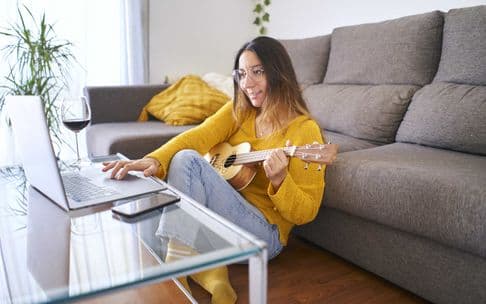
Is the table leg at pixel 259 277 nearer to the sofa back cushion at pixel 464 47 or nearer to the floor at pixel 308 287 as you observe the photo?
the floor at pixel 308 287

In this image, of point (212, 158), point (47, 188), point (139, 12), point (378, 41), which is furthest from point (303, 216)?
point (139, 12)

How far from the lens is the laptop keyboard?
38.7 inches

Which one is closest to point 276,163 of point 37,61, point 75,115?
point 75,115

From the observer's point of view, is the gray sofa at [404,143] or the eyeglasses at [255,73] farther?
the eyeglasses at [255,73]

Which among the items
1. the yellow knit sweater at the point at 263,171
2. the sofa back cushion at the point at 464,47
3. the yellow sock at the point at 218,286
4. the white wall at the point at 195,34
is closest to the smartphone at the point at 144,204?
the yellow knit sweater at the point at 263,171

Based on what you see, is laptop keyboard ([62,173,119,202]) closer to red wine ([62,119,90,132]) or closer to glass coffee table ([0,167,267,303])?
glass coffee table ([0,167,267,303])

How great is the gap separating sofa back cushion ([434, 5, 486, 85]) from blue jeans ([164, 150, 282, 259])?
1000 millimetres

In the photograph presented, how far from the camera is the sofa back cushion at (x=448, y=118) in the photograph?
4.82 ft

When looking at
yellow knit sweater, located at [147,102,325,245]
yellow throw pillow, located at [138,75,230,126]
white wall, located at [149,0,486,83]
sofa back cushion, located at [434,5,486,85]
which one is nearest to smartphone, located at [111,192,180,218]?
yellow knit sweater, located at [147,102,325,245]

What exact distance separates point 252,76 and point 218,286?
67 centimetres

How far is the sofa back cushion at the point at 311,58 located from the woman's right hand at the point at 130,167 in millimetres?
1377

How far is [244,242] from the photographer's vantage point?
727 mm

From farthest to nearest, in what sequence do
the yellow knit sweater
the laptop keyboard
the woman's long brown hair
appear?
the woman's long brown hair, the yellow knit sweater, the laptop keyboard

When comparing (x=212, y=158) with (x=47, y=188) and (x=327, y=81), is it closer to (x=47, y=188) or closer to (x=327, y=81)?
(x=47, y=188)
